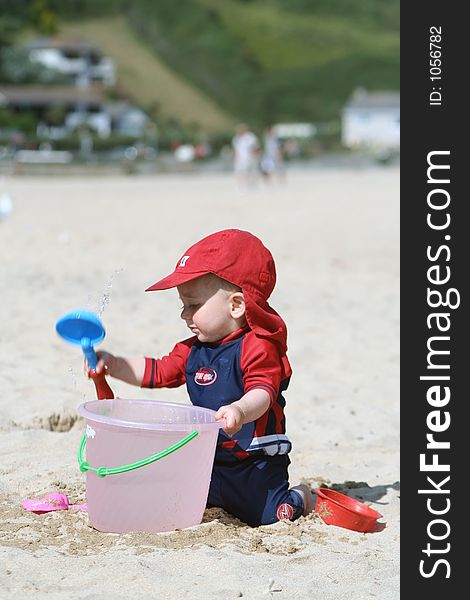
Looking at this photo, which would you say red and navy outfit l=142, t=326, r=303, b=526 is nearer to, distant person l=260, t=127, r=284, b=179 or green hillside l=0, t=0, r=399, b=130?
distant person l=260, t=127, r=284, b=179

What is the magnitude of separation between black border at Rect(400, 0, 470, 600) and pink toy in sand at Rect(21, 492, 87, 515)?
1116 mm

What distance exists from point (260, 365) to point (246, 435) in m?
0.25

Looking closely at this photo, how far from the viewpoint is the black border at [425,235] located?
3.18 metres

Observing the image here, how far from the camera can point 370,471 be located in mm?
4160

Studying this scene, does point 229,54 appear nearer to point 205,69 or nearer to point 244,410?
point 205,69

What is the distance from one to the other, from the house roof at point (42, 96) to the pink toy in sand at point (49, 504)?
74.4m

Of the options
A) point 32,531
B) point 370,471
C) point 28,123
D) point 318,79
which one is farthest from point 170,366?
point 318,79

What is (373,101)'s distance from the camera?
9044 centimetres

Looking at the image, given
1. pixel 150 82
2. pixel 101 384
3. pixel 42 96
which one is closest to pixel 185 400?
pixel 101 384

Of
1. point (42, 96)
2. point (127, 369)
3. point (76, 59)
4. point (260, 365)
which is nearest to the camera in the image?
point (260, 365)

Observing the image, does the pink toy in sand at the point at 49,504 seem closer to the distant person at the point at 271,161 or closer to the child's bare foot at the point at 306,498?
the child's bare foot at the point at 306,498

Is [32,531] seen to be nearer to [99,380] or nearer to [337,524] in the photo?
[99,380]

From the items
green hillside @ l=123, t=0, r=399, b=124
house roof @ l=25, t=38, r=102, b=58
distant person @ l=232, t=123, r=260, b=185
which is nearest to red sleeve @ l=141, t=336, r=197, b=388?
distant person @ l=232, t=123, r=260, b=185

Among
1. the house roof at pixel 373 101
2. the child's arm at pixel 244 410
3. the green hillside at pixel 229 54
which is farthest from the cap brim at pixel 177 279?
the house roof at pixel 373 101
